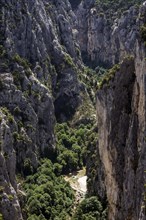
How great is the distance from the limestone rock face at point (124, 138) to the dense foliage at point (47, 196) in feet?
59.7

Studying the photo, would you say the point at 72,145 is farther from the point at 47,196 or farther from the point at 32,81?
the point at 47,196

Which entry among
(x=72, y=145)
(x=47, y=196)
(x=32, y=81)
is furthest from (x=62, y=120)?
(x=47, y=196)

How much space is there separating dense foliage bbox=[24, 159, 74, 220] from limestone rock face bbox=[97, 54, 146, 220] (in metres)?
18.2

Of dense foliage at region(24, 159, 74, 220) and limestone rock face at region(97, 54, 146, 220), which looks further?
dense foliage at region(24, 159, 74, 220)

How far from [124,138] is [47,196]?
33.1 meters

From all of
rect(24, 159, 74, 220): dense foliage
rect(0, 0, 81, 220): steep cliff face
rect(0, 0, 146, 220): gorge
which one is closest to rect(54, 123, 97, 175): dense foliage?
rect(0, 0, 146, 220): gorge

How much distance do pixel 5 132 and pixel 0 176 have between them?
14.1 m

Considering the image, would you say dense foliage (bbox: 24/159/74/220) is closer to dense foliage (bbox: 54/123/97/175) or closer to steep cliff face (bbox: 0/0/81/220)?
steep cliff face (bbox: 0/0/81/220)

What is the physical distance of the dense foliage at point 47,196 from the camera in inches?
4008

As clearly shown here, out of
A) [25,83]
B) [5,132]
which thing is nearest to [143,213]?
[5,132]

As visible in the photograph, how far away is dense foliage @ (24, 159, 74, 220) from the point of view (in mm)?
101812

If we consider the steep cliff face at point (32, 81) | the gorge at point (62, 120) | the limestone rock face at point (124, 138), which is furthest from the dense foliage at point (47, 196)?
the limestone rock face at point (124, 138)

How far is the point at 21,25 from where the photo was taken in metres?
146

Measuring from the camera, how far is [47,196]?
350 ft
